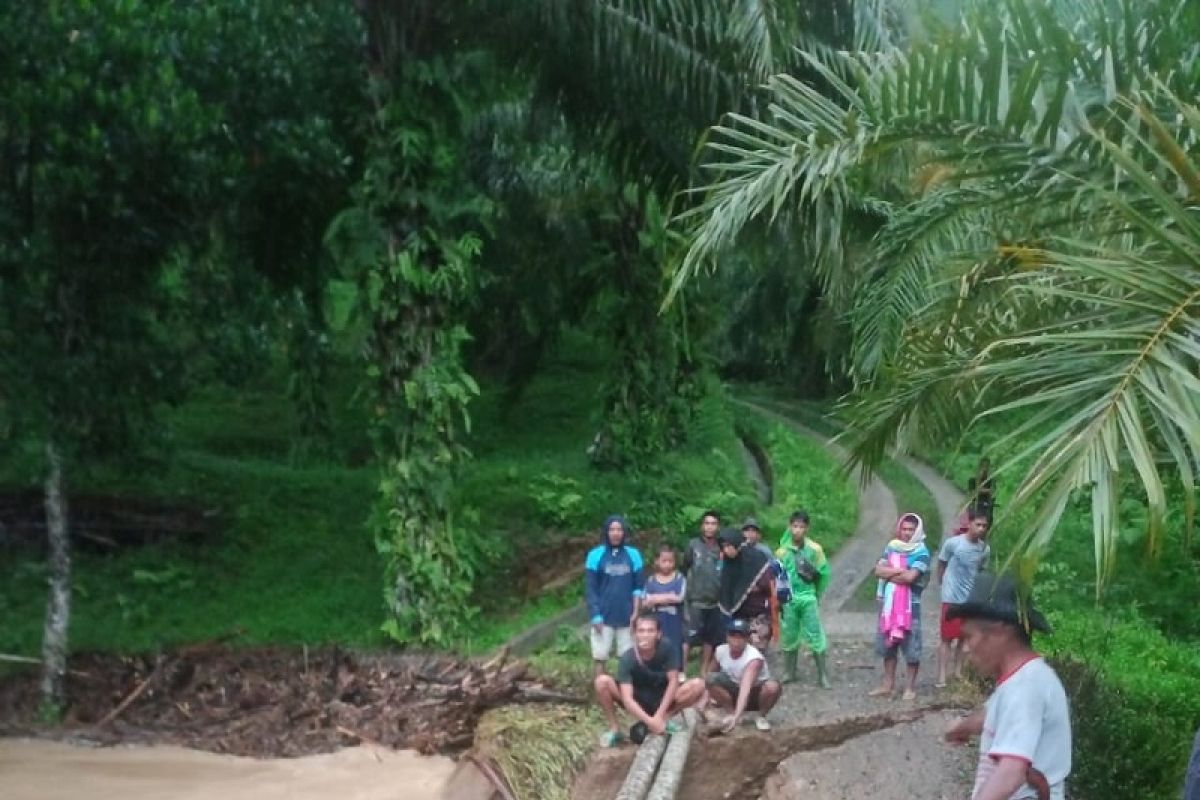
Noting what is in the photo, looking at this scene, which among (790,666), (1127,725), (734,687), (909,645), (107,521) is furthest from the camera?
(107,521)

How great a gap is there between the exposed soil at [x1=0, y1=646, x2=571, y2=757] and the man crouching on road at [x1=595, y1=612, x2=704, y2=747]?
5.75 feet

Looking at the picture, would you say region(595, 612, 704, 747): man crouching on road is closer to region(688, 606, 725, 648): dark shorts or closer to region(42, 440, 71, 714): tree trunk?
region(688, 606, 725, 648): dark shorts

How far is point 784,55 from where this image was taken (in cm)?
851

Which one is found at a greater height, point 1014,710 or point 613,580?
point 1014,710

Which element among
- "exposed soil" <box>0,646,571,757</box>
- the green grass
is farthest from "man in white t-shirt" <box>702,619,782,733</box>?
the green grass

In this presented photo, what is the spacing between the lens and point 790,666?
11.2 m

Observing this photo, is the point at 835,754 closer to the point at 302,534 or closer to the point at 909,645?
the point at 909,645

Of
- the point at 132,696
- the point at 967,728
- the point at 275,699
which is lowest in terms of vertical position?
the point at 132,696

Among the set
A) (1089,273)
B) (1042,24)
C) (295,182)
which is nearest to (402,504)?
(295,182)

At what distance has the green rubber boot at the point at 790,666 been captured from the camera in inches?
435

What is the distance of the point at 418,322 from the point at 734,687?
447 centimetres

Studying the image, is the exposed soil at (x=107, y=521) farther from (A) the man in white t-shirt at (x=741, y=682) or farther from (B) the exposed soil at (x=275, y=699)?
(A) the man in white t-shirt at (x=741, y=682)

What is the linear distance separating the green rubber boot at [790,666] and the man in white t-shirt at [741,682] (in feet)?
4.64

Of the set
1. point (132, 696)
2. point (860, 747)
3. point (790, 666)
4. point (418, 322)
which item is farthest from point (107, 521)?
point (860, 747)
